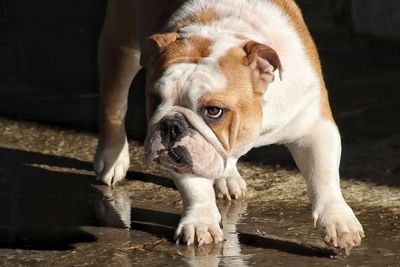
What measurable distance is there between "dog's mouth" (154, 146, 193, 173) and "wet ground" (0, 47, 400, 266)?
1.38 ft

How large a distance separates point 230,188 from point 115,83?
899mm

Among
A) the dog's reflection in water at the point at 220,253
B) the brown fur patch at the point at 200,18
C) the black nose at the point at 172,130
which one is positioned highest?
the brown fur patch at the point at 200,18

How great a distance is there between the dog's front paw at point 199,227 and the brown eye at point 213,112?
53cm

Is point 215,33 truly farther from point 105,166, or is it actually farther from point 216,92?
point 105,166

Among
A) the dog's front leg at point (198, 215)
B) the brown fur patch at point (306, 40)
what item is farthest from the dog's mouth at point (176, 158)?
the brown fur patch at point (306, 40)

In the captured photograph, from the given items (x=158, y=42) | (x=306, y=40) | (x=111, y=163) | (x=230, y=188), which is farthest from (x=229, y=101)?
(x=111, y=163)

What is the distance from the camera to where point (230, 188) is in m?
5.77

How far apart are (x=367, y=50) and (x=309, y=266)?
4285mm

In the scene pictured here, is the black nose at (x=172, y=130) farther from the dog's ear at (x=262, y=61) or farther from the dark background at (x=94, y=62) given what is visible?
the dark background at (x=94, y=62)

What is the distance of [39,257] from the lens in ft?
16.3

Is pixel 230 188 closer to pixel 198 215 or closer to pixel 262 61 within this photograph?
pixel 198 215

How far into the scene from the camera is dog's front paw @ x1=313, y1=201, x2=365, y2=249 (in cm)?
491

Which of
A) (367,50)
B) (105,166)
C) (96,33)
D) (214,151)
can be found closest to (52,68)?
(96,33)

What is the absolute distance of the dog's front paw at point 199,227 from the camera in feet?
16.4
